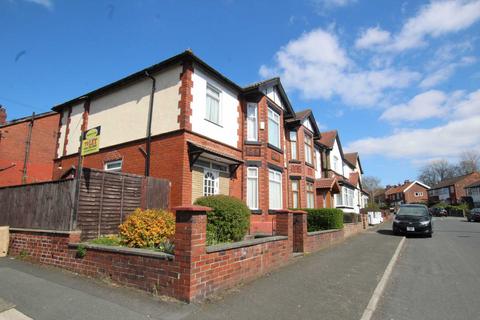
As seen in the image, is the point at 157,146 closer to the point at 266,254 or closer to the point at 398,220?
the point at 266,254

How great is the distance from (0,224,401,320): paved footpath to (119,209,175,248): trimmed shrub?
1.23m

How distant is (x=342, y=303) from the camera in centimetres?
571

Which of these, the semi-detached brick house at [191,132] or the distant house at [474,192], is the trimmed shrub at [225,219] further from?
the distant house at [474,192]

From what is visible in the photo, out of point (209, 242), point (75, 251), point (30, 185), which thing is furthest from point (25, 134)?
point (209, 242)

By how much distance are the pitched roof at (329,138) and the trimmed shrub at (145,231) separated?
2279 centimetres

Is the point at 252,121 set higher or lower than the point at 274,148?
higher

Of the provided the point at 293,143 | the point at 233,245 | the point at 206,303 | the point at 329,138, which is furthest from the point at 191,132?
the point at 329,138

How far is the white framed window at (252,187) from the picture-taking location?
14.4 m

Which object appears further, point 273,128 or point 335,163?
point 335,163

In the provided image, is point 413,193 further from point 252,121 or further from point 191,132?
point 191,132

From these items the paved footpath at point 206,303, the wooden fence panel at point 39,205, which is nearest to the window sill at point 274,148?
the paved footpath at point 206,303

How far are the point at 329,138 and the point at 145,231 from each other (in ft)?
84.9

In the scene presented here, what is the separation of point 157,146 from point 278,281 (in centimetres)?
689

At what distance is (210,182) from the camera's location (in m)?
12.5
